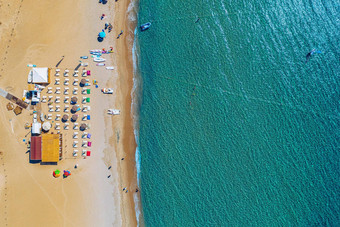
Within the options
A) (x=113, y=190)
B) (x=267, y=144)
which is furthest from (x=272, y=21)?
(x=113, y=190)

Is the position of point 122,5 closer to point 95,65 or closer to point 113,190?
point 95,65

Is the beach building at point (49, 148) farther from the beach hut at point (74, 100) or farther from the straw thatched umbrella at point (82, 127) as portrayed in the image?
the beach hut at point (74, 100)

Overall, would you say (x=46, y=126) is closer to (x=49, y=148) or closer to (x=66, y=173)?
(x=49, y=148)

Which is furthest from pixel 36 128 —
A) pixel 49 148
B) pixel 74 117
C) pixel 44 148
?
pixel 74 117

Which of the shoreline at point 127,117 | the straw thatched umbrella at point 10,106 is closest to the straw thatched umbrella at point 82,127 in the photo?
the shoreline at point 127,117

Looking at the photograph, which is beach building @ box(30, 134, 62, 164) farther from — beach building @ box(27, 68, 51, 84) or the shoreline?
the shoreline

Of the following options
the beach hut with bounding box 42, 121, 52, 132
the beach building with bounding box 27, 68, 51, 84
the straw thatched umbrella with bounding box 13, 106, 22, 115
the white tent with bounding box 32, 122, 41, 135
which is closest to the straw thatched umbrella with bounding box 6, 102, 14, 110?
the straw thatched umbrella with bounding box 13, 106, 22, 115
